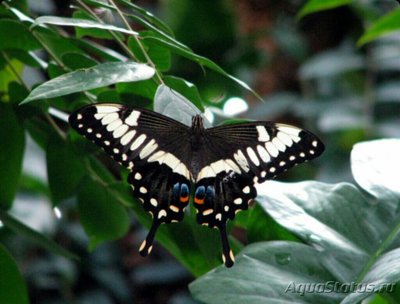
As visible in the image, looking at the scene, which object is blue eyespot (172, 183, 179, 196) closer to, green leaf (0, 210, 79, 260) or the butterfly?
the butterfly

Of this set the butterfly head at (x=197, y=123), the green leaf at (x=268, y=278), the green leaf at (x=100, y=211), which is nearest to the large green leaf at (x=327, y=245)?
the green leaf at (x=268, y=278)

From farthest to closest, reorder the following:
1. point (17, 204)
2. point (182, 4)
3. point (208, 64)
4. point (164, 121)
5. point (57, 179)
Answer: point (182, 4)
point (17, 204)
point (57, 179)
point (164, 121)
point (208, 64)

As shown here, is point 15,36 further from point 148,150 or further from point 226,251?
point 226,251

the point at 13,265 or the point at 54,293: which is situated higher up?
the point at 13,265

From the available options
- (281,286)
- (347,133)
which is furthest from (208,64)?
(347,133)

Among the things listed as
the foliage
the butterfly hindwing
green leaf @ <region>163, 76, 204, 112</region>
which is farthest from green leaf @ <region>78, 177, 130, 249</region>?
green leaf @ <region>163, 76, 204, 112</region>

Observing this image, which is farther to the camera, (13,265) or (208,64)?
(13,265)

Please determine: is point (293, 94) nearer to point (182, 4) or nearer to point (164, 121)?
point (182, 4)
